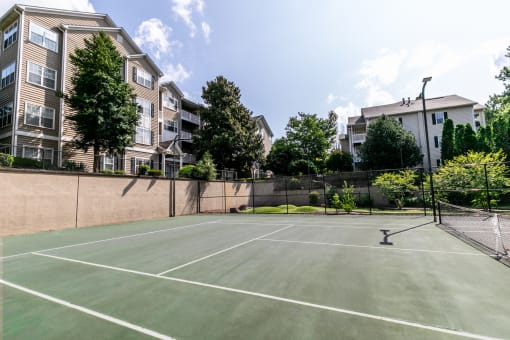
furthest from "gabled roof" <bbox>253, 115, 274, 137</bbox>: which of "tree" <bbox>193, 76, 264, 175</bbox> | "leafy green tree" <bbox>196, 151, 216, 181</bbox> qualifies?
"leafy green tree" <bbox>196, 151, 216, 181</bbox>

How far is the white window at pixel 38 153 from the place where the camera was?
14.9 metres

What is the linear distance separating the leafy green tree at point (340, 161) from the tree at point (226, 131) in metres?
10.4

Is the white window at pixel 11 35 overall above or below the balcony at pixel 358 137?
above

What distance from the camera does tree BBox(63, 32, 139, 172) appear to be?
48.3 ft

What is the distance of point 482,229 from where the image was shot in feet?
30.0

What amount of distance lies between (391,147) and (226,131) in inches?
756

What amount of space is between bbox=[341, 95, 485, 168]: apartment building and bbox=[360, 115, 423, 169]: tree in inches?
Answer: 132

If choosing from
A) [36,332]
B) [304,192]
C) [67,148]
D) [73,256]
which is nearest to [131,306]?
[36,332]

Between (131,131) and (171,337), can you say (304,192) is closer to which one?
(131,131)

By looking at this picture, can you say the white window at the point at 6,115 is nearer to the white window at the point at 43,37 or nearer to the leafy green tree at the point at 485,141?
the white window at the point at 43,37

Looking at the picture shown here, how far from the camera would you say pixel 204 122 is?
97.6 ft

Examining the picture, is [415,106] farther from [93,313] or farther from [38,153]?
[38,153]

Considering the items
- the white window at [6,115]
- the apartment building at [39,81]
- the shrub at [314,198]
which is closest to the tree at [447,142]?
the shrub at [314,198]

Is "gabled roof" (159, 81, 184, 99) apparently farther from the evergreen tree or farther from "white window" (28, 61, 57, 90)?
the evergreen tree
